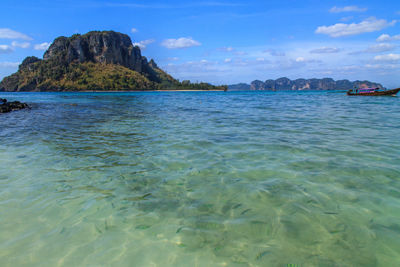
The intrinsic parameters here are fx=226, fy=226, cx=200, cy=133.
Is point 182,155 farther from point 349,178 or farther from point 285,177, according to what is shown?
point 349,178

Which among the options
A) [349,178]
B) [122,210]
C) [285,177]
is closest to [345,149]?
[349,178]

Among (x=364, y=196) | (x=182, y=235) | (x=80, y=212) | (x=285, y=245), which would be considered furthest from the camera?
(x=364, y=196)

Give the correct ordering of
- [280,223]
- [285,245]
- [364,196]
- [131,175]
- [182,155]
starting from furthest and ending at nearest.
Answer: [182,155], [131,175], [364,196], [280,223], [285,245]

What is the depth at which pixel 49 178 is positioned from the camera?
621 centimetres

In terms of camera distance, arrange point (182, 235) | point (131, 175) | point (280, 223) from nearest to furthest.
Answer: point (182, 235), point (280, 223), point (131, 175)

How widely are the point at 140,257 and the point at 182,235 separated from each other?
74 centimetres

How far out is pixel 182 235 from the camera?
3.78 metres

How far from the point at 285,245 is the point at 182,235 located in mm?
1647

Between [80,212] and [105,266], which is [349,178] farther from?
[80,212]

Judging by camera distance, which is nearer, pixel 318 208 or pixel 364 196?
pixel 318 208

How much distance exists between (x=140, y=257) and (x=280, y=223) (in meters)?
2.48

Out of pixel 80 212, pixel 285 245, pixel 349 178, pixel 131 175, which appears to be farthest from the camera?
pixel 131 175

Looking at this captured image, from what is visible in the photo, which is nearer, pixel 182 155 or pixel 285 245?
pixel 285 245

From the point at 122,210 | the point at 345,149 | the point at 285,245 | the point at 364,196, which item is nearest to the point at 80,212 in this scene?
the point at 122,210
